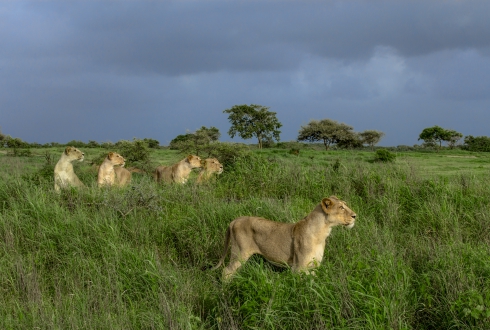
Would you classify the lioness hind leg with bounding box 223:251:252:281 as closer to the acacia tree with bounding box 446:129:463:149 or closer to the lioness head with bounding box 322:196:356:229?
the lioness head with bounding box 322:196:356:229

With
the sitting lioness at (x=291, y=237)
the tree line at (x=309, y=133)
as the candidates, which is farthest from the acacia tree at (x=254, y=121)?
the sitting lioness at (x=291, y=237)

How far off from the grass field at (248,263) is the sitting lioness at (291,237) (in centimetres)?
27

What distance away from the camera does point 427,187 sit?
32.6 ft

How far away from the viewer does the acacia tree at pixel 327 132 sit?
153 ft

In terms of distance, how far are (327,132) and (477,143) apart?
504 inches

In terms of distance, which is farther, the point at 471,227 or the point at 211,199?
the point at 211,199

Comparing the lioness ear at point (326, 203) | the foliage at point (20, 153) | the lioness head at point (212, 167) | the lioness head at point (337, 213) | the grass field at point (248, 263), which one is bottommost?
the grass field at point (248, 263)

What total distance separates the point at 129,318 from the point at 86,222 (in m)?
2.87

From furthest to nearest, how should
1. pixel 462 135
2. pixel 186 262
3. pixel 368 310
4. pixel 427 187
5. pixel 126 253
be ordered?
1. pixel 462 135
2. pixel 427 187
3. pixel 186 262
4. pixel 126 253
5. pixel 368 310

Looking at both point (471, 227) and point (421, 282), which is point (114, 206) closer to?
point (421, 282)

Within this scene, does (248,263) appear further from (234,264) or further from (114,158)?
(114,158)

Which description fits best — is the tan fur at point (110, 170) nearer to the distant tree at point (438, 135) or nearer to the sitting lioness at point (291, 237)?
the sitting lioness at point (291, 237)

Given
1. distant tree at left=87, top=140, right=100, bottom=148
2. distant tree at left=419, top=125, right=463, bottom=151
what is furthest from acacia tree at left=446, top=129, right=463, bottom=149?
distant tree at left=87, top=140, right=100, bottom=148

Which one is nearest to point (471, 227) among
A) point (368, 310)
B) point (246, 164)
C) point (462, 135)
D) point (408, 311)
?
point (408, 311)
